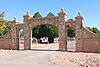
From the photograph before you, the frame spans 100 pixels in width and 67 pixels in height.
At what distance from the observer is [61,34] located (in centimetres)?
2731

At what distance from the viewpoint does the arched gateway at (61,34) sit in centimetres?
2538

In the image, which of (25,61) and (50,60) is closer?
(25,61)

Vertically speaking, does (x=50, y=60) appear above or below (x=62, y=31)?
below

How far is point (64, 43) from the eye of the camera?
2717cm

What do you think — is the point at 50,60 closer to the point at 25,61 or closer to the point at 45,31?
the point at 25,61

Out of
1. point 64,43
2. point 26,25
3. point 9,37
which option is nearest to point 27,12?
point 26,25

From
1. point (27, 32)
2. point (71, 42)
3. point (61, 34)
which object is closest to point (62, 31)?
point (61, 34)

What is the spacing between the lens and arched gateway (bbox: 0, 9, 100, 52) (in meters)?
25.4

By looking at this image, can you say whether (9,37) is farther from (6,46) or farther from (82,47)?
(82,47)

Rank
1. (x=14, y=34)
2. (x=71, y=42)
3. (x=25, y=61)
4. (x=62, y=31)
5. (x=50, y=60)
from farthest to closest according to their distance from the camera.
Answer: (x=71, y=42), (x=14, y=34), (x=62, y=31), (x=50, y=60), (x=25, y=61)

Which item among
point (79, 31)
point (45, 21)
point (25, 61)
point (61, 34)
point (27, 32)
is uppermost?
point (45, 21)

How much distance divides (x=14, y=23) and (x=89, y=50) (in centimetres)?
1145

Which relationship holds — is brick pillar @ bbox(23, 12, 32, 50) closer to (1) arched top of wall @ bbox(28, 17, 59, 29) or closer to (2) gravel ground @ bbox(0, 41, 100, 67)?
(1) arched top of wall @ bbox(28, 17, 59, 29)

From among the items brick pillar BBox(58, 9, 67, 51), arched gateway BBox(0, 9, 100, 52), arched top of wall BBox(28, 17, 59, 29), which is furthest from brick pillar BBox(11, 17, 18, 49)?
brick pillar BBox(58, 9, 67, 51)
